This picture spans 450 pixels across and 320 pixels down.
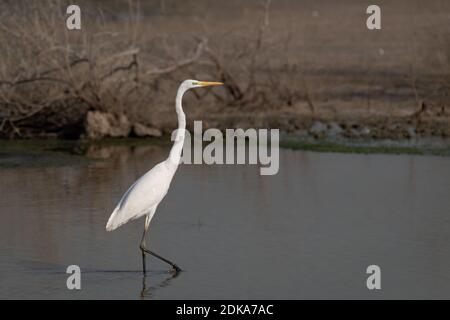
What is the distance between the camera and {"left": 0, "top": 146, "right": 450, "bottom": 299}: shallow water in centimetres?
953

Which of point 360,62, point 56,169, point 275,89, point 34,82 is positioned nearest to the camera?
point 56,169

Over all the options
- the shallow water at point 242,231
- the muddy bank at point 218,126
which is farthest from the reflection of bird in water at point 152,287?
the muddy bank at point 218,126

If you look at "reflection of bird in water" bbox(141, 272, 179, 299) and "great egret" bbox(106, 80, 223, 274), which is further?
"great egret" bbox(106, 80, 223, 274)

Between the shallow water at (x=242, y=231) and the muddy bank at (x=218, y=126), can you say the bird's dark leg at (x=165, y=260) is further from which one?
the muddy bank at (x=218, y=126)

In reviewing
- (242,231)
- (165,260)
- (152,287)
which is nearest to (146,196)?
(165,260)

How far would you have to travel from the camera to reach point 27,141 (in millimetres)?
18625

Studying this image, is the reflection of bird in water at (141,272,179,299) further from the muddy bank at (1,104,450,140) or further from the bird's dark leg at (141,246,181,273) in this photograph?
the muddy bank at (1,104,450,140)

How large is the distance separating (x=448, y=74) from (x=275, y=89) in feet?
11.6

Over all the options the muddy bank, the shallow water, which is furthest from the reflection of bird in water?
the muddy bank

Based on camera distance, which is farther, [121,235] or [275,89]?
[275,89]
